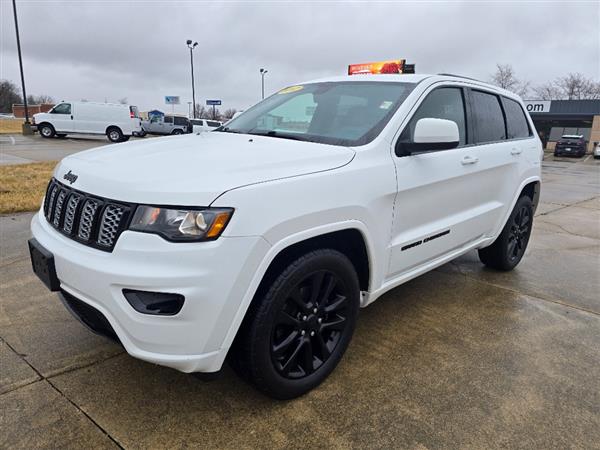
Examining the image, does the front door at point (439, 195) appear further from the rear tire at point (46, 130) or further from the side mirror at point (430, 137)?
the rear tire at point (46, 130)

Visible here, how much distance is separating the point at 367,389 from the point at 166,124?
30409 millimetres

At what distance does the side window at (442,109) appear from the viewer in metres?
3.04

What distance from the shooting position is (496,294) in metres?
4.20

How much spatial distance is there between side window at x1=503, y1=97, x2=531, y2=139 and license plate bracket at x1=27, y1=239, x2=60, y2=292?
151 inches

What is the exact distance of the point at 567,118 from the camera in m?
43.4

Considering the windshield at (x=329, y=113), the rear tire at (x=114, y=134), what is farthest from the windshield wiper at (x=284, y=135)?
the rear tire at (x=114, y=134)

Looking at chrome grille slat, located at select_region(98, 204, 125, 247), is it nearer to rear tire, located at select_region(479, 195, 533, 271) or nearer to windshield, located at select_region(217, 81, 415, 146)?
windshield, located at select_region(217, 81, 415, 146)

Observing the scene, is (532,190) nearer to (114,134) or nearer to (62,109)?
(114,134)

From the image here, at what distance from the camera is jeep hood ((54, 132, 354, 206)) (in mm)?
2045

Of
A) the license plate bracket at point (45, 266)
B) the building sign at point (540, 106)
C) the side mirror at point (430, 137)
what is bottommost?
the license plate bracket at point (45, 266)

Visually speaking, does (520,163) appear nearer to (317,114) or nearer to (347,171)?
(317,114)

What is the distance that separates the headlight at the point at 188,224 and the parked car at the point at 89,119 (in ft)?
73.5

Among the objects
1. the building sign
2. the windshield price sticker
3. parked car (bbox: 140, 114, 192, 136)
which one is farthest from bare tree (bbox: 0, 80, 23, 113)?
the windshield price sticker

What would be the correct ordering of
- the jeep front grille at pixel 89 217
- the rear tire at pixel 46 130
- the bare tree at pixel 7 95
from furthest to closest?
the bare tree at pixel 7 95 < the rear tire at pixel 46 130 < the jeep front grille at pixel 89 217
